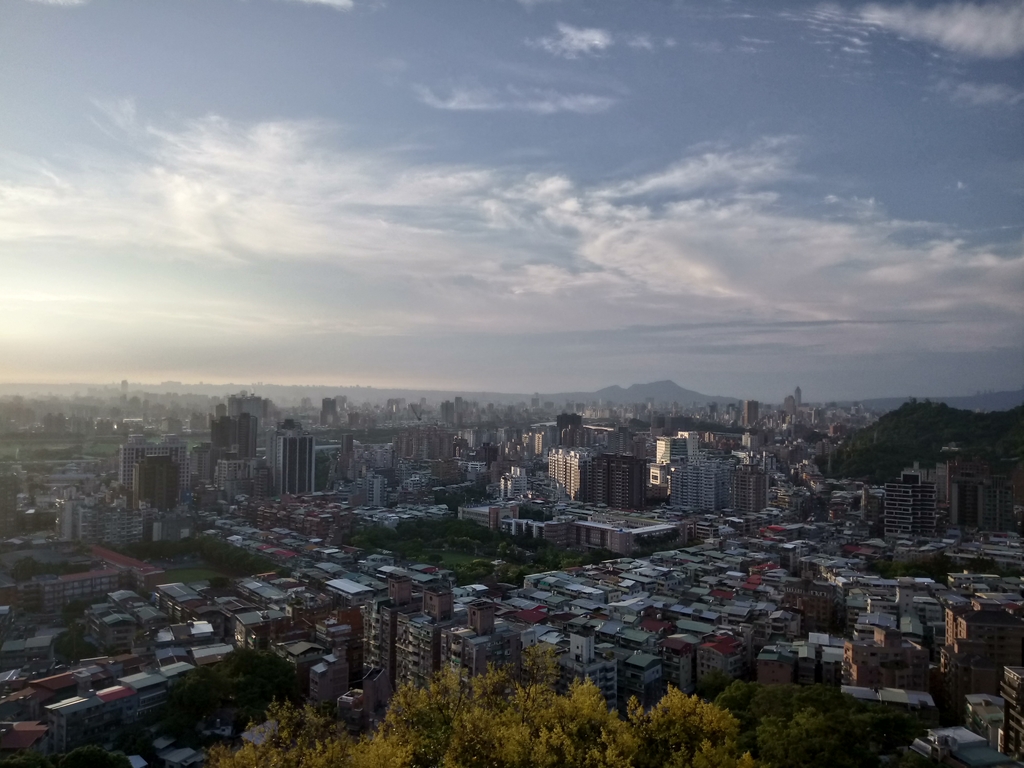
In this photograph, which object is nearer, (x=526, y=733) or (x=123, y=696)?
(x=526, y=733)

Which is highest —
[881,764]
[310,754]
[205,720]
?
[310,754]

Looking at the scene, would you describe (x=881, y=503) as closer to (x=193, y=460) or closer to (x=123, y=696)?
(x=123, y=696)

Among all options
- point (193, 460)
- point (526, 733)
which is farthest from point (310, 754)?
point (193, 460)

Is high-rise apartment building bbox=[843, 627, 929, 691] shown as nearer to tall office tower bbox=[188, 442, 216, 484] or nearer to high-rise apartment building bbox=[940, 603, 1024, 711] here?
high-rise apartment building bbox=[940, 603, 1024, 711]

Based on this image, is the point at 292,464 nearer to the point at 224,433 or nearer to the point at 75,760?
the point at 224,433

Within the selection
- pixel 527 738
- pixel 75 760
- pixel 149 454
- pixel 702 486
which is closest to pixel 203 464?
pixel 149 454

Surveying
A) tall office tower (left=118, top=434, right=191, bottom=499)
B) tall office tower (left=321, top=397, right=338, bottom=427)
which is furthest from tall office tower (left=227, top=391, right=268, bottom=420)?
tall office tower (left=118, top=434, right=191, bottom=499)

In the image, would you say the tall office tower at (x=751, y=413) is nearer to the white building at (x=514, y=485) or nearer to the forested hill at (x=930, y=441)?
the forested hill at (x=930, y=441)
